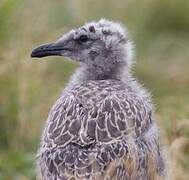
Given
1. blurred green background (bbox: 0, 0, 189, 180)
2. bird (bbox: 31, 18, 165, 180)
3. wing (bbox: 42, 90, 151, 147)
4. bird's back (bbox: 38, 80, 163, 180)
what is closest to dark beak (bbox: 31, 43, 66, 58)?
bird (bbox: 31, 18, 165, 180)

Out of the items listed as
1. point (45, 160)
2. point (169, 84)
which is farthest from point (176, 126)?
point (169, 84)

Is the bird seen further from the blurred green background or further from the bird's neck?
the blurred green background

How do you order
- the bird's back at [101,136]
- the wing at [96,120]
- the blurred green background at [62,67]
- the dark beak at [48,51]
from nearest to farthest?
the bird's back at [101,136]
the wing at [96,120]
the dark beak at [48,51]
the blurred green background at [62,67]

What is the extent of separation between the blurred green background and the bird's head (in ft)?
2.96

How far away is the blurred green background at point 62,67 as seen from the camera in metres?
11.6

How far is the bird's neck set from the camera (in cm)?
1063

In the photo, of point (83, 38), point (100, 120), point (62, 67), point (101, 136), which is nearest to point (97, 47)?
point (83, 38)

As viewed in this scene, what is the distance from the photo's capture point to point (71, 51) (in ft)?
35.4

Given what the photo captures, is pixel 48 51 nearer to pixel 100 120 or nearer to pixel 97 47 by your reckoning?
pixel 97 47

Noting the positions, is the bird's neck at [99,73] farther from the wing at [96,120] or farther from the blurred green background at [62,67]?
the blurred green background at [62,67]

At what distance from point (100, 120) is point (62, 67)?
4.57 m

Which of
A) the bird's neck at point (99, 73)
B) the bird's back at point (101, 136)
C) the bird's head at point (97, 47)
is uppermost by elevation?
the bird's head at point (97, 47)

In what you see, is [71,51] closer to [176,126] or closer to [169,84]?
[176,126]

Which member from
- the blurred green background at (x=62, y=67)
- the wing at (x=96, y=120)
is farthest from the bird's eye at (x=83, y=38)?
the blurred green background at (x=62, y=67)
